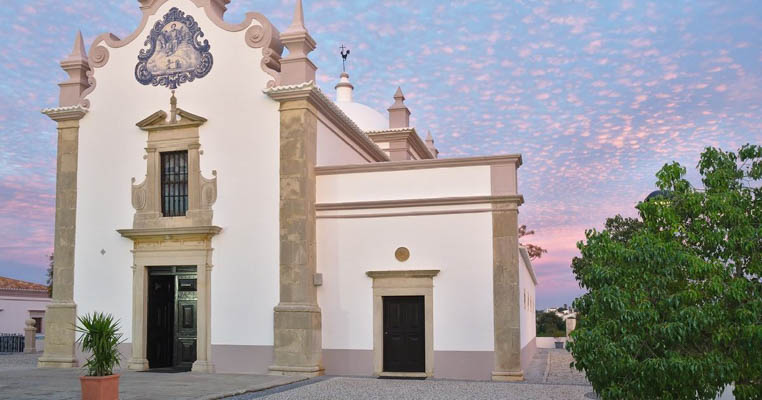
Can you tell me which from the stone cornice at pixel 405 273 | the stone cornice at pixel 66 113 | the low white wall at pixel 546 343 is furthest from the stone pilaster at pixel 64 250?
the low white wall at pixel 546 343

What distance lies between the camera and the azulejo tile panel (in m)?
16.7

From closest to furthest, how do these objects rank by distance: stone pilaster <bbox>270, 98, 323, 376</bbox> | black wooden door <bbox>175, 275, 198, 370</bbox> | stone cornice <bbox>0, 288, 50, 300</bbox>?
stone pilaster <bbox>270, 98, 323, 376</bbox>, black wooden door <bbox>175, 275, 198, 370</bbox>, stone cornice <bbox>0, 288, 50, 300</bbox>

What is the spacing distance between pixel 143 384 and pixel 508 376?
697cm

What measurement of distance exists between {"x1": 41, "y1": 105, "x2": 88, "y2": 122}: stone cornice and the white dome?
31.3 ft

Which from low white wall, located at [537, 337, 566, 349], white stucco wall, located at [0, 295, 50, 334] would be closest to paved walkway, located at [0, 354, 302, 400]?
low white wall, located at [537, 337, 566, 349]

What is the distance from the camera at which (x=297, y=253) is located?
1531cm

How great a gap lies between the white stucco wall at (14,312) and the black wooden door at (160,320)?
79.6 ft

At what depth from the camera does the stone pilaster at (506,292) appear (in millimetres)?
14586

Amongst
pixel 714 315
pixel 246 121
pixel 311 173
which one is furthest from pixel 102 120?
pixel 714 315

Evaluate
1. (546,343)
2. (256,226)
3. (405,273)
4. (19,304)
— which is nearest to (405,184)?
(405,273)

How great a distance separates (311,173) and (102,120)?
5480 millimetres

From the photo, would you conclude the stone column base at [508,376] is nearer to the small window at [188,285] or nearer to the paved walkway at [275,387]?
the paved walkway at [275,387]

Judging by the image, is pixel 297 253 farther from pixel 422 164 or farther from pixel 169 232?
pixel 422 164

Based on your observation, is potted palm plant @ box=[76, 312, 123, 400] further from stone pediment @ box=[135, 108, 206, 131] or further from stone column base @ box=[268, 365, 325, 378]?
stone pediment @ box=[135, 108, 206, 131]
